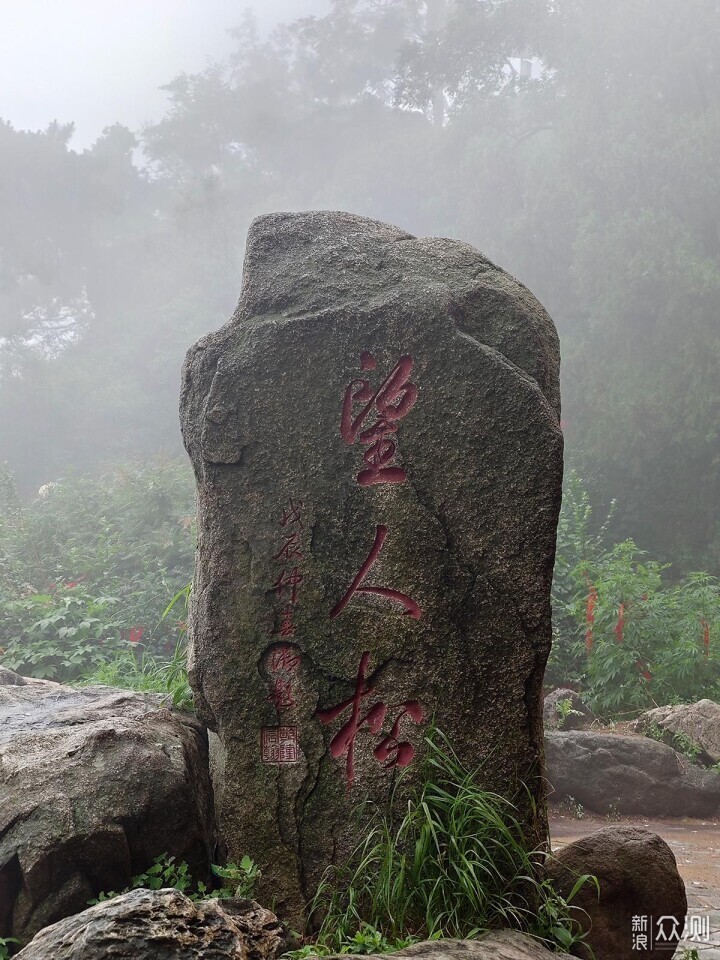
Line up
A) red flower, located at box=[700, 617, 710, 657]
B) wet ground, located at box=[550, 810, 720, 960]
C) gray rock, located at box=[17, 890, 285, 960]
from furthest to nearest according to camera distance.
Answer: red flower, located at box=[700, 617, 710, 657], wet ground, located at box=[550, 810, 720, 960], gray rock, located at box=[17, 890, 285, 960]

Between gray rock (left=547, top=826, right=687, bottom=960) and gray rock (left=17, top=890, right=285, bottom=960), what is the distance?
4.27 feet

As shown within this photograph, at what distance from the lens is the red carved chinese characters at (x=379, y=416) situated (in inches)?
109

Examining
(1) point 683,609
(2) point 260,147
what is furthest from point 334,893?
(2) point 260,147

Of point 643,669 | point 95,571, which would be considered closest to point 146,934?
point 643,669

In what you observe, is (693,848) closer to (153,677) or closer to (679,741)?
(679,741)

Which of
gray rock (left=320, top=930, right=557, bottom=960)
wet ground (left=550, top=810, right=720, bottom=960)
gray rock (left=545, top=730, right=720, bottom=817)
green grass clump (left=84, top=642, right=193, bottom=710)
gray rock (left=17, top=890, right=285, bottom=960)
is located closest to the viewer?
gray rock (left=17, top=890, right=285, bottom=960)

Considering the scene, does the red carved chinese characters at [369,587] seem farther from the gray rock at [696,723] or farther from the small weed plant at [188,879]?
the gray rock at [696,723]

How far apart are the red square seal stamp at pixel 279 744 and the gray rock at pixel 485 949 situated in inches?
29.7

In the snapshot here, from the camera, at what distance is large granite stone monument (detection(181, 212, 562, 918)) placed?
264 centimetres

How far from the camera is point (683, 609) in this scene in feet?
23.1

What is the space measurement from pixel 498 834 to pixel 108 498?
28.2ft

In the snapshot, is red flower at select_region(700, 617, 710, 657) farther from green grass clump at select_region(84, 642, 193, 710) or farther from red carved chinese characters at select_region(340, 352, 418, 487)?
red carved chinese characters at select_region(340, 352, 418, 487)

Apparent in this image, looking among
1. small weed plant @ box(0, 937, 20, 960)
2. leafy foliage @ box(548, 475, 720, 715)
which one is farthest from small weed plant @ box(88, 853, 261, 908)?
leafy foliage @ box(548, 475, 720, 715)

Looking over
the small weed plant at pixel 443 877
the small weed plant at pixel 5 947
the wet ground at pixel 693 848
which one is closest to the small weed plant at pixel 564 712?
the wet ground at pixel 693 848
